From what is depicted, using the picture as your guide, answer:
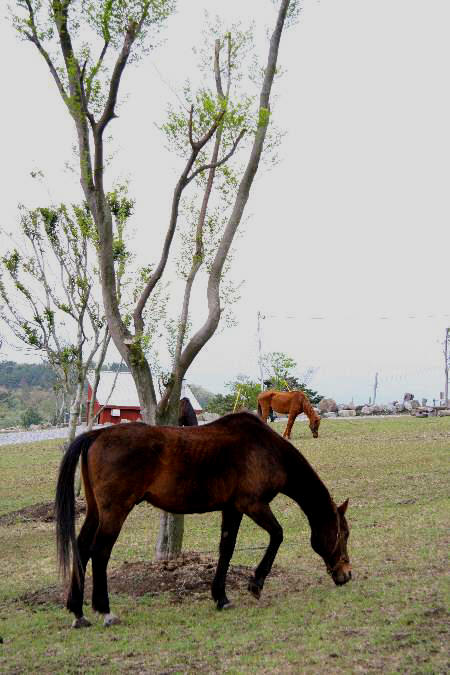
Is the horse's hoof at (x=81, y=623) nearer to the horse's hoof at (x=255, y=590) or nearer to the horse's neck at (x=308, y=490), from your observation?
the horse's hoof at (x=255, y=590)

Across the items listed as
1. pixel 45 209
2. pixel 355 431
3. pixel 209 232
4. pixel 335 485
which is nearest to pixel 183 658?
pixel 209 232

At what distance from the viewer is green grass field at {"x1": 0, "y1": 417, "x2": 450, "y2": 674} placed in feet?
19.9

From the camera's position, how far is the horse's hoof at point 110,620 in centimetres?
732

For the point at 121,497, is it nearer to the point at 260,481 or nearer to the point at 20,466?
the point at 260,481

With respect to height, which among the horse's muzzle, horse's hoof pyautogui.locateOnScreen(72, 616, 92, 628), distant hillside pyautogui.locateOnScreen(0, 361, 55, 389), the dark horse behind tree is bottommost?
horse's hoof pyautogui.locateOnScreen(72, 616, 92, 628)

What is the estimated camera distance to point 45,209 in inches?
642

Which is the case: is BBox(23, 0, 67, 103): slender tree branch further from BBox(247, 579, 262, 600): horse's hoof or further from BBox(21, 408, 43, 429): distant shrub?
BBox(21, 408, 43, 429): distant shrub

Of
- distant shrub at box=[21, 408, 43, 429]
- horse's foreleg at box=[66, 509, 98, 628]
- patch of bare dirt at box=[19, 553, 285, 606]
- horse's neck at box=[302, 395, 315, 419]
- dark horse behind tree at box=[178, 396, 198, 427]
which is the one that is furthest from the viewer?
distant shrub at box=[21, 408, 43, 429]

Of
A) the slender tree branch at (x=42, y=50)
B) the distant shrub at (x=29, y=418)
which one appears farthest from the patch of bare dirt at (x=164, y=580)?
the distant shrub at (x=29, y=418)

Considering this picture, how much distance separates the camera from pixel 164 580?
8.73 metres

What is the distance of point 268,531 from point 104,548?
1.65 meters

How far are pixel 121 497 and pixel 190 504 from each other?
73cm

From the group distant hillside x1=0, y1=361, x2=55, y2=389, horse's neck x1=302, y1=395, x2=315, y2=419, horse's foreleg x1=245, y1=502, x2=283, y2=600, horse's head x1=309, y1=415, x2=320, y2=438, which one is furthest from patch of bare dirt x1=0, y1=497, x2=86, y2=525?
distant hillside x1=0, y1=361, x2=55, y2=389

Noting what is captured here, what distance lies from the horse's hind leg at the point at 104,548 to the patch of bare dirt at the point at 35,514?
7766 millimetres
